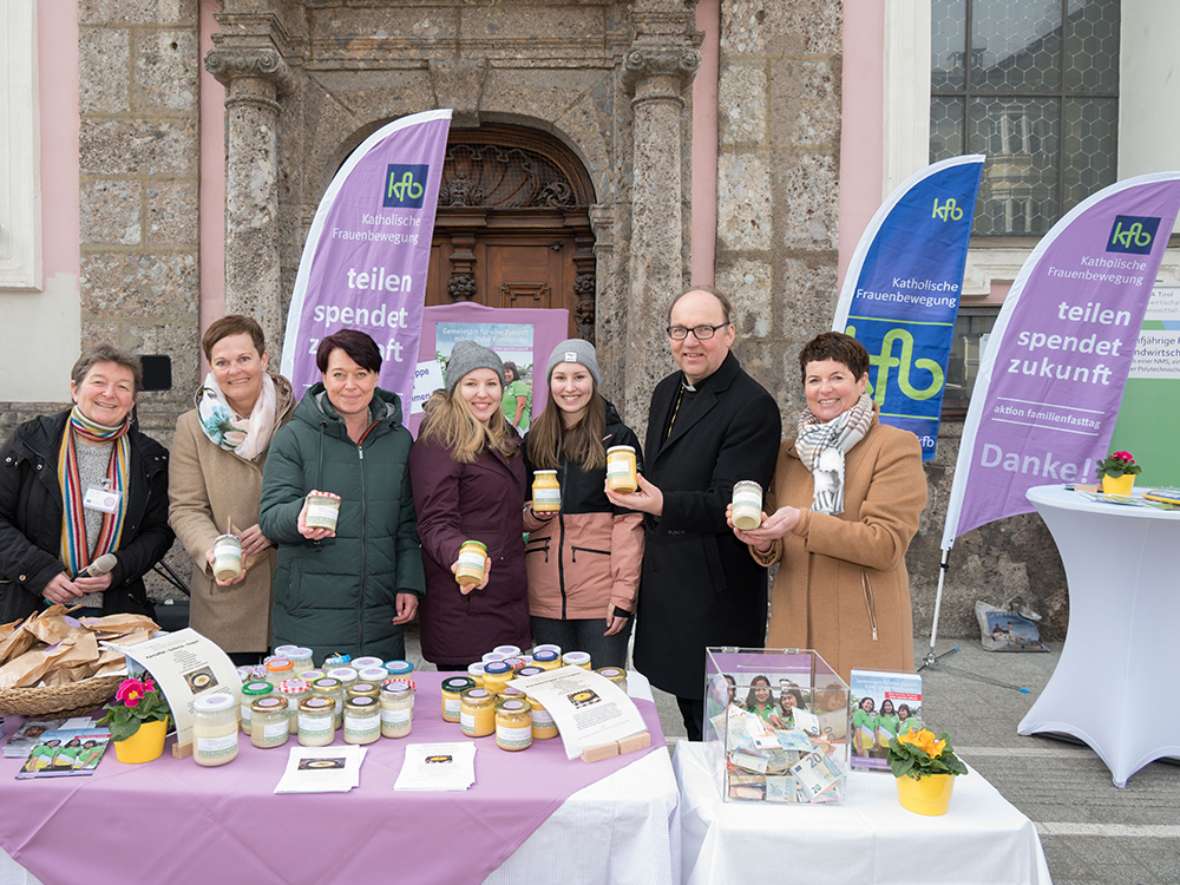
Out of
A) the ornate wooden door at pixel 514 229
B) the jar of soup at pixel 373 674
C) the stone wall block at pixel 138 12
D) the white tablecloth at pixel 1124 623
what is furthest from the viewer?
the ornate wooden door at pixel 514 229

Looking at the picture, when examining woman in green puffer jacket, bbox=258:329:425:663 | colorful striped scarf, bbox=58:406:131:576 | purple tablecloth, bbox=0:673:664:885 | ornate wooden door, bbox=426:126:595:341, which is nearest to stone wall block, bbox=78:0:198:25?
ornate wooden door, bbox=426:126:595:341

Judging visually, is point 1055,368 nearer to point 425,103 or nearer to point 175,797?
point 425,103

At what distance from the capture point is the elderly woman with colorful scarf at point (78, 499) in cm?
268

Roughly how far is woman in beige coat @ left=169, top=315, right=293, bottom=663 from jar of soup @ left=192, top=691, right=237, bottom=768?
985 mm

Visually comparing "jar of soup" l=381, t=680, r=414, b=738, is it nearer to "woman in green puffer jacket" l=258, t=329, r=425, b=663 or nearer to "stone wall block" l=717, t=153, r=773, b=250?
"woman in green puffer jacket" l=258, t=329, r=425, b=663

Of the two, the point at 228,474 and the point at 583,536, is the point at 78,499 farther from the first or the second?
the point at 583,536

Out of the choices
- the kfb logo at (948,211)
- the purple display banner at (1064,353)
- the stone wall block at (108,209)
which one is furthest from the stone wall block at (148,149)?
the purple display banner at (1064,353)

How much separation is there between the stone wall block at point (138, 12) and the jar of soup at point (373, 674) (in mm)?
5050

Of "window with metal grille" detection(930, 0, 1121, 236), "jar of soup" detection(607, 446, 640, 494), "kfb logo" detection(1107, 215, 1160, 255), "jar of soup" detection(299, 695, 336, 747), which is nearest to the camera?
"jar of soup" detection(299, 695, 336, 747)

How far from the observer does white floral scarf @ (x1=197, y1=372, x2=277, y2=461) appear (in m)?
2.75

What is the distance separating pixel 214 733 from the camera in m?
1.78

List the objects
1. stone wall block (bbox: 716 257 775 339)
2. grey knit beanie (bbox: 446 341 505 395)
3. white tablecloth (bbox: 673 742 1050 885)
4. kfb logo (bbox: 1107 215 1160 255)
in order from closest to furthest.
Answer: white tablecloth (bbox: 673 742 1050 885)
grey knit beanie (bbox: 446 341 505 395)
kfb logo (bbox: 1107 215 1160 255)
stone wall block (bbox: 716 257 775 339)

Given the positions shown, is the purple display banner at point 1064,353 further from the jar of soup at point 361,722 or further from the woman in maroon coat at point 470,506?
the jar of soup at point 361,722

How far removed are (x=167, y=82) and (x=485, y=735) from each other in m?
5.18
